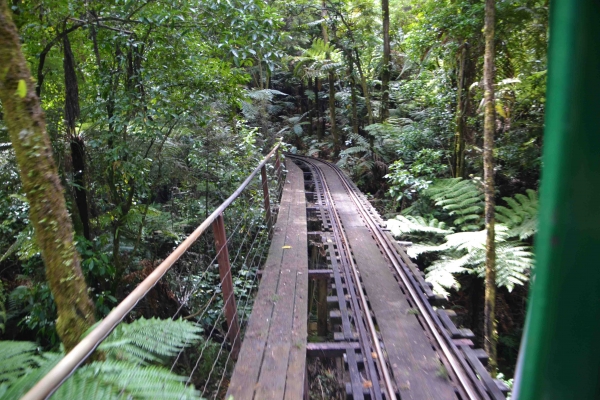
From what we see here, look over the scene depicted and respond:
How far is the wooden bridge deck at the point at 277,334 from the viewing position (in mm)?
2211

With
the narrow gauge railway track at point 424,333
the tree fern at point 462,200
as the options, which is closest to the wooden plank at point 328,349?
the narrow gauge railway track at point 424,333

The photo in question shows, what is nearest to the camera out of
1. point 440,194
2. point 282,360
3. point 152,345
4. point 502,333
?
point 152,345

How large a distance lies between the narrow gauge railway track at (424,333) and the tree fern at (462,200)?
197 centimetres

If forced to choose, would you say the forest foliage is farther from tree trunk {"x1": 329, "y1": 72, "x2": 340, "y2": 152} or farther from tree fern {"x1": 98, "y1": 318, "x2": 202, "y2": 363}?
tree trunk {"x1": 329, "y1": 72, "x2": 340, "y2": 152}

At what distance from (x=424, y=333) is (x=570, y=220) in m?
2.68

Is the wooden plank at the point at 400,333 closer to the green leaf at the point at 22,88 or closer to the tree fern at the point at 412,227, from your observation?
the tree fern at the point at 412,227

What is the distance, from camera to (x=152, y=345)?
1578 mm

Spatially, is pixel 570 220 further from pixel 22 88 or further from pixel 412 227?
pixel 412 227

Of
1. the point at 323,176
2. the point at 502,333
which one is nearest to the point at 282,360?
the point at 502,333

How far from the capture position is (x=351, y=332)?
2.88 meters

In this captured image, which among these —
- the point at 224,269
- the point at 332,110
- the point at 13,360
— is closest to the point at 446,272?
the point at 224,269

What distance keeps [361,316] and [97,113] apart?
3686 millimetres

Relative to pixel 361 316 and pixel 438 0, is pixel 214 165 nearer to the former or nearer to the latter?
pixel 361 316

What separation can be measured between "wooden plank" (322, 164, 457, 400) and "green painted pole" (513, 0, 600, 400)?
199cm
